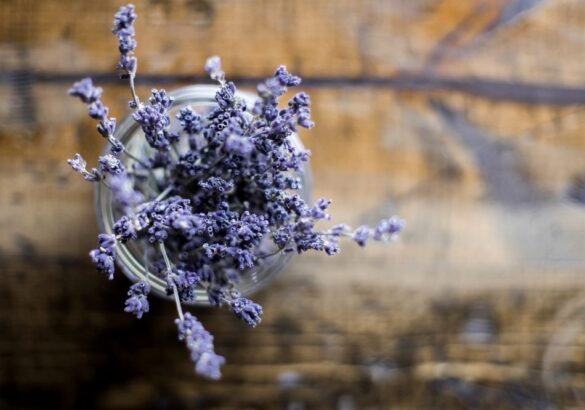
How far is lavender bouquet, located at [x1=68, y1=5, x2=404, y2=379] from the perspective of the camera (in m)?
0.61

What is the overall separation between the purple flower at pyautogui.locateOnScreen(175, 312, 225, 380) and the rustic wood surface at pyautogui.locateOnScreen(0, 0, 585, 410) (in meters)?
0.33

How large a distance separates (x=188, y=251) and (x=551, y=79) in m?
0.55

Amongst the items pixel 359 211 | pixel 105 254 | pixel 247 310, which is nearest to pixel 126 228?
pixel 105 254

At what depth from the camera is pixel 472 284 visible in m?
0.96

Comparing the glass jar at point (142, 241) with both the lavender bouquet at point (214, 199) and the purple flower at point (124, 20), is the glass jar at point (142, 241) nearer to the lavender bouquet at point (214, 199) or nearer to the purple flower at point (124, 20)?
the lavender bouquet at point (214, 199)

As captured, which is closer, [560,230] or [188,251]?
[188,251]

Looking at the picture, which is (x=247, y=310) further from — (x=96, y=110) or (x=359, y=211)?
(x=359, y=211)

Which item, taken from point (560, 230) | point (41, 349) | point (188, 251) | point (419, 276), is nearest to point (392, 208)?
point (419, 276)

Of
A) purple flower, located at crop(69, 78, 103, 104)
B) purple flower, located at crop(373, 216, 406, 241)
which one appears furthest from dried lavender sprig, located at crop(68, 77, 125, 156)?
purple flower, located at crop(373, 216, 406, 241)

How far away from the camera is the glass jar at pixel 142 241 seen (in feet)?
2.55

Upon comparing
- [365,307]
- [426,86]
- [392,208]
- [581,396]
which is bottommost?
[581,396]

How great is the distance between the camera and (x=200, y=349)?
23.1 inches

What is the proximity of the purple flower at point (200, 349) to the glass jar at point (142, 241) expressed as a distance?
0.51 ft

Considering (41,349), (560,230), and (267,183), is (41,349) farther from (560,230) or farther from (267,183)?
(560,230)
